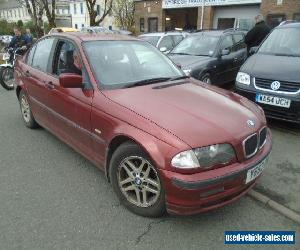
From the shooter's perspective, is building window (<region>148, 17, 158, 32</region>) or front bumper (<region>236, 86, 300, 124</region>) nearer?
front bumper (<region>236, 86, 300, 124</region>)

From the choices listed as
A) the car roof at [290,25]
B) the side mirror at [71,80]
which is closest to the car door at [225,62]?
the car roof at [290,25]

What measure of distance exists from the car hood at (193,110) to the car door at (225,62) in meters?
4.24

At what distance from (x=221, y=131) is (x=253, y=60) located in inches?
150

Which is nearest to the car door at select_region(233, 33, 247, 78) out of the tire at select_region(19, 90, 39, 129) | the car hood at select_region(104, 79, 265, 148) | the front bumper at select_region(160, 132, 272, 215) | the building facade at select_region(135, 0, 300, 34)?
the car hood at select_region(104, 79, 265, 148)

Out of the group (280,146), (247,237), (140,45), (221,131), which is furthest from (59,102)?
(280,146)

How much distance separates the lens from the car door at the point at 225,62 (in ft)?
26.6

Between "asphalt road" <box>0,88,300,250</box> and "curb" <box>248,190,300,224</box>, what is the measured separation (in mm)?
57

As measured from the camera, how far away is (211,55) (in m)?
8.01

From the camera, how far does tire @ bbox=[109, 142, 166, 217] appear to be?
3.08 m

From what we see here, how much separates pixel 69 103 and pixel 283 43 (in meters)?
4.59

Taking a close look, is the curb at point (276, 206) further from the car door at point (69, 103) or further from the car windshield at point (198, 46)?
the car windshield at point (198, 46)

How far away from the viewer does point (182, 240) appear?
300cm

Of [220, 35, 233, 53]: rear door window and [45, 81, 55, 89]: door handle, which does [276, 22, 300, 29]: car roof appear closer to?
[220, 35, 233, 53]: rear door window

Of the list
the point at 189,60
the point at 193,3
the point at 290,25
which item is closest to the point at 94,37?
the point at 189,60
